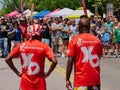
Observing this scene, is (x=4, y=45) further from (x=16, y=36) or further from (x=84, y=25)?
(x=84, y=25)

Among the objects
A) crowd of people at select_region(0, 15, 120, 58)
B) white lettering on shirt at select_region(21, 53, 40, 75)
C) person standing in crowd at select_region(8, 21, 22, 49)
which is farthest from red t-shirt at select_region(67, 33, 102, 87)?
person standing in crowd at select_region(8, 21, 22, 49)

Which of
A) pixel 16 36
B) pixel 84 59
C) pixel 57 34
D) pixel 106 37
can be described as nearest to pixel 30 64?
pixel 84 59

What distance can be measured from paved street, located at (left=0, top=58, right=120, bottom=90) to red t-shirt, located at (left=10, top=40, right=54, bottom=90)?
5.83 meters

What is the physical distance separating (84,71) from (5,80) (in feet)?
26.9

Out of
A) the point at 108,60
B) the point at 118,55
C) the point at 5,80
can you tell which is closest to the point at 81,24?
the point at 5,80

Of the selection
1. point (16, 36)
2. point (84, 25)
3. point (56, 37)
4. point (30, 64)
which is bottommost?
point (56, 37)

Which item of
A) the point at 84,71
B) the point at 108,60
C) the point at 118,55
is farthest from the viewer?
the point at 118,55

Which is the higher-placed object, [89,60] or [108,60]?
[89,60]

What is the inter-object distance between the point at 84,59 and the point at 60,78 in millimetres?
8060

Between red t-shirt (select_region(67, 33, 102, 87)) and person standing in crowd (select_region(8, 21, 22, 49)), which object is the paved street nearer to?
person standing in crowd (select_region(8, 21, 22, 49))

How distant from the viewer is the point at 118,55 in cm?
2239

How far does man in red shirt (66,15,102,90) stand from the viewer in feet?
22.4

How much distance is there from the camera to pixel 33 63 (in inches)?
271

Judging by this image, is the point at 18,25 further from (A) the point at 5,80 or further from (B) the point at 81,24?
(B) the point at 81,24
